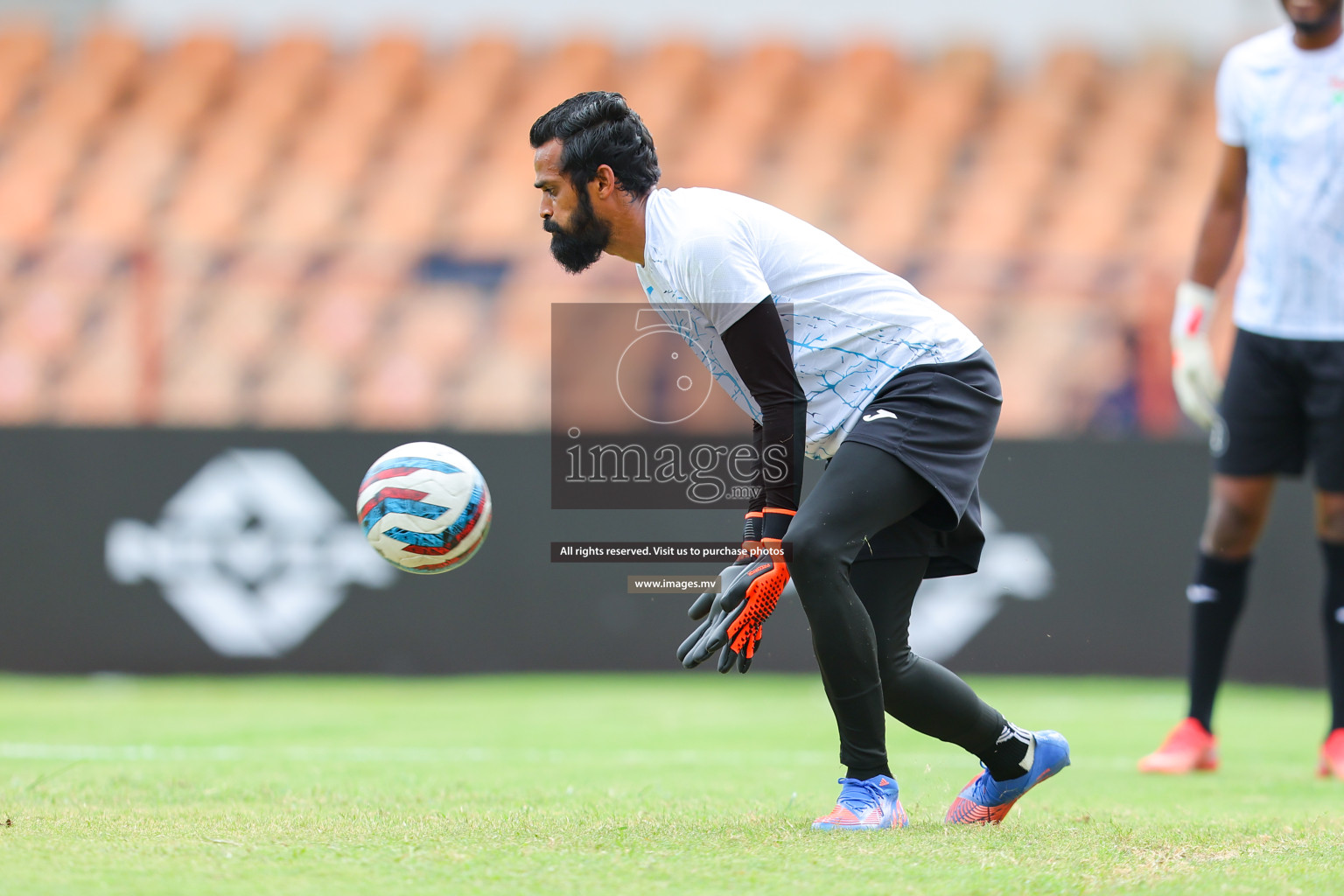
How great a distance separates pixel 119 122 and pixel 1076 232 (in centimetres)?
845

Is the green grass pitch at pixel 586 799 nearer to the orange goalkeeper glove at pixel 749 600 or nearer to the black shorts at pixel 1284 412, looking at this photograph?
the orange goalkeeper glove at pixel 749 600

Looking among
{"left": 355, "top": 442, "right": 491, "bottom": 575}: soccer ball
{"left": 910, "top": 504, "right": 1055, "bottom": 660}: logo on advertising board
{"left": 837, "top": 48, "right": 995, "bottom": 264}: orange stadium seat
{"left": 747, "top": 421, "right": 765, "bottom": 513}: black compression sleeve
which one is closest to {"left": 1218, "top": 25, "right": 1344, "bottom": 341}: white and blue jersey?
{"left": 747, "top": 421, "right": 765, "bottom": 513}: black compression sleeve

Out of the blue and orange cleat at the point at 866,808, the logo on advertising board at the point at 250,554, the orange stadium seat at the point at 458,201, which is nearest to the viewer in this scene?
the blue and orange cleat at the point at 866,808

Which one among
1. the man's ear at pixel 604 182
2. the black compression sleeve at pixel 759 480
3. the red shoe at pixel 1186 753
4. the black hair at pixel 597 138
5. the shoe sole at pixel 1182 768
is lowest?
the shoe sole at pixel 1182 768

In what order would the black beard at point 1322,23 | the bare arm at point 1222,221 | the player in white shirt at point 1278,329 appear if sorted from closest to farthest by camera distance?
the black beard at point 1322,23, the player in white shirt at point 1278,329, the bare arm at point 1222,221

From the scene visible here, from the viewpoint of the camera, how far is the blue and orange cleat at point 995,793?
11.7 feet

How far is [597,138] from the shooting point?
11.0ft

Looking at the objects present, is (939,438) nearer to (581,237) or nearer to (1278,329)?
(581,237)

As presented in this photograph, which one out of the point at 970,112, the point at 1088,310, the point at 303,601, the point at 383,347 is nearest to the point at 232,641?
the point at 303,601

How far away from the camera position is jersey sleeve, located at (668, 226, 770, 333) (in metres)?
3.18

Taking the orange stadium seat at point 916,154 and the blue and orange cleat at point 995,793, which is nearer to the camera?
the blue and orange cleat at point 995,793

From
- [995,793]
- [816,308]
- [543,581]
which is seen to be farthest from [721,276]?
[543,581]

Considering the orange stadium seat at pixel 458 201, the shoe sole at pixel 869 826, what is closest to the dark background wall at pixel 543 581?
the orange stadium seat at pixel 458 201

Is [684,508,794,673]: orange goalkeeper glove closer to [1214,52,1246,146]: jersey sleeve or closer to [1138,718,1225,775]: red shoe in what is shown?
[1138,718,1225,775]: red shoe
